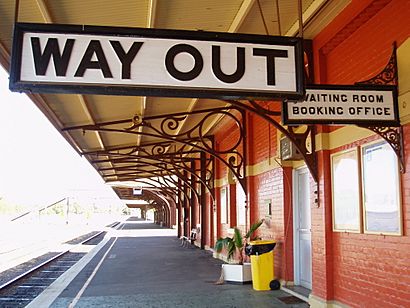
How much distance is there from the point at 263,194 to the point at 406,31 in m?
5.55

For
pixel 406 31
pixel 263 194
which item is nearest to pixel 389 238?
pixel 406 31

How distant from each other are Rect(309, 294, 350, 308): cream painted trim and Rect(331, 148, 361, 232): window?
3.30 ft

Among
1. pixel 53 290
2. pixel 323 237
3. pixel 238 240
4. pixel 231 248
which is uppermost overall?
pixel 323 237

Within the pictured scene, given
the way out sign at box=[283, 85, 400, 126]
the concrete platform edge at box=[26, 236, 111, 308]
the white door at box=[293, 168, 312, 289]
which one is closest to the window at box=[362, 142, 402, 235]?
the way out sign at box=[283, 85, 400, 126]

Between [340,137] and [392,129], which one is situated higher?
[340,137]

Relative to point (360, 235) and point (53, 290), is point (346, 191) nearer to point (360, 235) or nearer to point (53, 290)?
point (360, 235)

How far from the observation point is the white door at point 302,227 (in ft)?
26.9

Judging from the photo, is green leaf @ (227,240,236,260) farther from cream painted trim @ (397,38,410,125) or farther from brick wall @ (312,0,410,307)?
cream painted trim @ (397,38,410,125)

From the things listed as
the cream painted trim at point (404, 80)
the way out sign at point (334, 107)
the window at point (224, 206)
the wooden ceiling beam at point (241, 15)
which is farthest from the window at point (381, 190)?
the window at point (224, 206)

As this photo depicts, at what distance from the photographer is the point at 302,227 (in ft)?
27.6

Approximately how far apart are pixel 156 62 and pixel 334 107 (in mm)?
2018

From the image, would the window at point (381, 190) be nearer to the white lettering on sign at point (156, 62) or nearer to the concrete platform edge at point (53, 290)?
the white lettering on sign at point (156, 62)

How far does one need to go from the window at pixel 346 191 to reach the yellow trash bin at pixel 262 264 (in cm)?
226

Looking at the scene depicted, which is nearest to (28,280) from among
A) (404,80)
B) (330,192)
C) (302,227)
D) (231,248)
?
(231,248)
